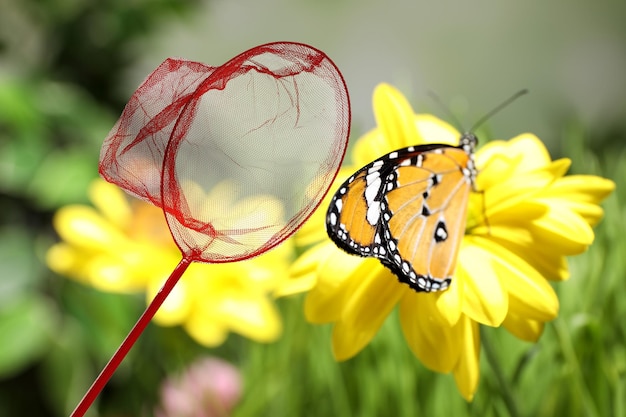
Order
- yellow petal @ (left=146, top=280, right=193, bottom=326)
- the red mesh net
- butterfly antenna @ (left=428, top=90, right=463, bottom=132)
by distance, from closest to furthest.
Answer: the red mesh net, butterfly antenna @ (left=428, top=90, right=463, bottom=132), yellow petal @ (left=146, top=280, right=193, bottom=326)

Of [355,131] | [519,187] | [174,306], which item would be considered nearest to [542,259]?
[519,187]

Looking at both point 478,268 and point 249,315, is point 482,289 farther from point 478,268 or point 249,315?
point 249,315

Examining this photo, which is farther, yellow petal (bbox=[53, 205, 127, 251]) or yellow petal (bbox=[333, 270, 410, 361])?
yellow petal (bbox=[53, 205, 127, 251])

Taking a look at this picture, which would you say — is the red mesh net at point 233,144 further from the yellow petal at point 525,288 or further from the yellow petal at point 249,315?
the yellow petal at point 249,315

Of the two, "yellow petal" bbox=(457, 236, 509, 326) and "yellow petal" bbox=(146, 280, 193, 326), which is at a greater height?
"yellow petal" bbox=(457, 236, 509, 326)

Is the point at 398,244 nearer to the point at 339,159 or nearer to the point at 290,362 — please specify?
the point at 339,159

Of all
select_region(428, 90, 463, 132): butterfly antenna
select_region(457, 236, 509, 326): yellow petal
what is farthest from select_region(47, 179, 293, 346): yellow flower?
select_region(457, 236, 509, 326): yellow petal

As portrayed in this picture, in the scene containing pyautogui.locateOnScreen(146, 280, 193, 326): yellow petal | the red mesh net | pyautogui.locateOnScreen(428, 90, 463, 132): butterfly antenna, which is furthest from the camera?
pyautogui.locateOnScreen(146, 280, 193, 326): yellow petal

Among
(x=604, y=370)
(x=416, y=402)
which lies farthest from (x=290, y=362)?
(x=604, y=370)

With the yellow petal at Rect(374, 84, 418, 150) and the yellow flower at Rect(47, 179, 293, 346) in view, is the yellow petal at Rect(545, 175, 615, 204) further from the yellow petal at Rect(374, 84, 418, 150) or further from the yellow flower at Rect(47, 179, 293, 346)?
the yellow flower at Rect(47, 179, 293, 346)
